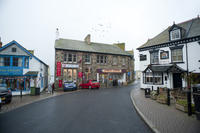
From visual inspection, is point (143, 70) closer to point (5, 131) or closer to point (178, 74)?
point (178, 74)

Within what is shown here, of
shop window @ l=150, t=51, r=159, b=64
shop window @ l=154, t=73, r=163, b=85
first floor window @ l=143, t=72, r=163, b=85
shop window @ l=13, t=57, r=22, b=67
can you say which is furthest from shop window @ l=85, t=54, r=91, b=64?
shop window @ l=154, t=73, r=163, b=85

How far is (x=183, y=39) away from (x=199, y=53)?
2.50m

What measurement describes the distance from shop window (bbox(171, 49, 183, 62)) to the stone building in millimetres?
12596

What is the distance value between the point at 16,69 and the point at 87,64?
1203 cm

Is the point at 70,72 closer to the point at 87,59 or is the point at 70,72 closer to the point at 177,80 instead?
the point at 87,59

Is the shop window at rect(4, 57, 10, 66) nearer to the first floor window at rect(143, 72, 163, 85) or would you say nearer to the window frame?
the window frame

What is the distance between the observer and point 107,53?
25125 millimetres


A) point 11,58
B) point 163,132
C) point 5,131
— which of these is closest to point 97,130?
point 163,132

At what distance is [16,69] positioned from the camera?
14.9 meters

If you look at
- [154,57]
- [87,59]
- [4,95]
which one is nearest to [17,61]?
[4,95]

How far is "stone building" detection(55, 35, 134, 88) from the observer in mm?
20500

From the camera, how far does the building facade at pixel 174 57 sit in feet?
43.9

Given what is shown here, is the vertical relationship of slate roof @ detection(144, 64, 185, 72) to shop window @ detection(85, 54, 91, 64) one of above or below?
below

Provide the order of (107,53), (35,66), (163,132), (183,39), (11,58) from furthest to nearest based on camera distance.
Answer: (107,53) < (35,66) < (11,58) < (183,39) < (163,132)
